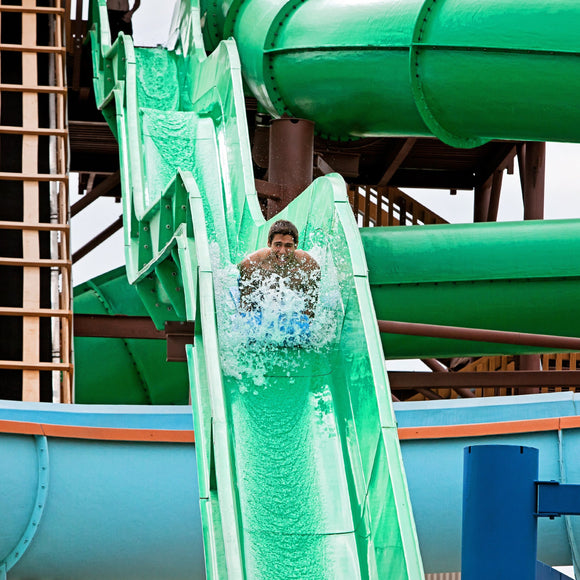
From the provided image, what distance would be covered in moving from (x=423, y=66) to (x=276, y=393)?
2526 mm

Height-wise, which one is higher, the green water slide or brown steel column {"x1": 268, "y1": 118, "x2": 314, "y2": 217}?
brown steel column {"x1": 268, "y1": 118, "x2": 314, "y2": 217}

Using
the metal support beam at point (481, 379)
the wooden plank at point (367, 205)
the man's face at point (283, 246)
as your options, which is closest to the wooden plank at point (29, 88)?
the metal support beam at point (481, 379)

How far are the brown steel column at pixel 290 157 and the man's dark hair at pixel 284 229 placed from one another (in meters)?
2.03

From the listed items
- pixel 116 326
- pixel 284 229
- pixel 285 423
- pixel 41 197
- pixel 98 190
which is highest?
pixel 98 190

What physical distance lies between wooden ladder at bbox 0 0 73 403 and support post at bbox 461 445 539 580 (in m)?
4.74

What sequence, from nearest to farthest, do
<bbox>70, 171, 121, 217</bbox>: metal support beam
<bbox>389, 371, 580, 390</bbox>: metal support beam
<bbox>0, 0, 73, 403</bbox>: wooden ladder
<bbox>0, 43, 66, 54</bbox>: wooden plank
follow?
1. <bbox>0, 0, 73, 403</bbox>: wooden ladder
2. <bbox>389, 371, 580, 390</bbox>: metal support beam
3. <bbox>0, 43, 66, 54</bbox>: wooden plank
4. <bbox>70, 171, 121, 217</bbox>: metal support beam

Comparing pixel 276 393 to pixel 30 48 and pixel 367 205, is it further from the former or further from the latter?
pixel 367 205

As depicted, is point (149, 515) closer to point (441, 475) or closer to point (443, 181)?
point (441, 475)

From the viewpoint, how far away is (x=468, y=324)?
802 centimetres

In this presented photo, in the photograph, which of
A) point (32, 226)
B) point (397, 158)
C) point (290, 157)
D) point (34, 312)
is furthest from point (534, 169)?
point (34, 312)

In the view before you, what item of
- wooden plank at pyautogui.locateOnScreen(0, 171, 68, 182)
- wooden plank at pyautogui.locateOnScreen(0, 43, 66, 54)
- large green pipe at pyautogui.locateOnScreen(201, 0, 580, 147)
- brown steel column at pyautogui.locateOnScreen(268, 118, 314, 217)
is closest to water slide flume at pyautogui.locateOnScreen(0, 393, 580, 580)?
large green pipe at pyautogui.locateOnScreen(201, 0, 580, 147)

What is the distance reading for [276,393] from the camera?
18.6ft

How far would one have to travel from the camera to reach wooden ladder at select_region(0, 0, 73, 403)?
7.92 m

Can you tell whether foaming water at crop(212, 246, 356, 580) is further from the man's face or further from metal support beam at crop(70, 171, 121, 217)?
metal support beam at crop(70, 171, 121, 217)
